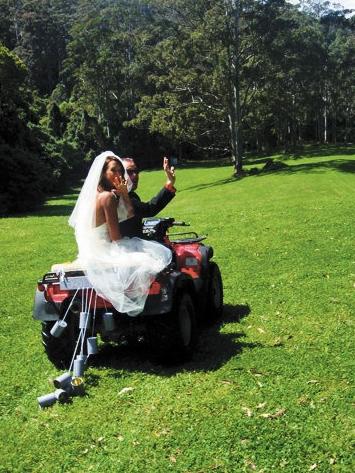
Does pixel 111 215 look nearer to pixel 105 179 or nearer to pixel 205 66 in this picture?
pixel 105 179

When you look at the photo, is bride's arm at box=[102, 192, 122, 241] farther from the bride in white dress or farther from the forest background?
the forest background

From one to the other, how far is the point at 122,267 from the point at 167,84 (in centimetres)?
4190

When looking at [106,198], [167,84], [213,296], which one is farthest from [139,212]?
[167,84]

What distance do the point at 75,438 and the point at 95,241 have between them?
5.89 feet

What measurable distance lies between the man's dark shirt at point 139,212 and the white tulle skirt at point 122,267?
0.59ft

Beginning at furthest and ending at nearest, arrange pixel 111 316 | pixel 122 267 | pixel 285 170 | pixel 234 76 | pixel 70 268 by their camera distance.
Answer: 1. pixel 234 76
2. pixel 285 170
3. pixel 70 268
4. pixel 122 267
5. pixel 111 316

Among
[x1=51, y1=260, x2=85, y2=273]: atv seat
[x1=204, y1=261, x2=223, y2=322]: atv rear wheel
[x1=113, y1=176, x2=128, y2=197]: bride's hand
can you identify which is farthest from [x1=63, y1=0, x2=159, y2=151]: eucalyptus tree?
[x1=51, y1=260, x2=85, y2=273]: atv seat

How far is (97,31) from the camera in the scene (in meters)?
66.1

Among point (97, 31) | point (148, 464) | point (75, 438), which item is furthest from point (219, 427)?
point (97, 31)

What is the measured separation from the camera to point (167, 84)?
4516 centimetres

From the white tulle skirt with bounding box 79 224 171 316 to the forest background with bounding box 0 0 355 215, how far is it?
19.8 metres

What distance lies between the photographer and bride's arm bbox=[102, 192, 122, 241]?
17.0 ft

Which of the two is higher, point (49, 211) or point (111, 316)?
point (111, 316)

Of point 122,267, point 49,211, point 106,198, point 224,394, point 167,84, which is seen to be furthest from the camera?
point 167,84
